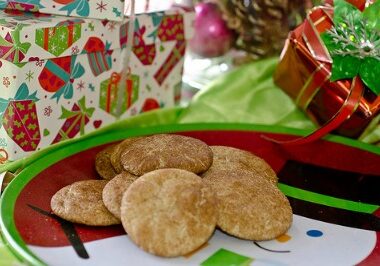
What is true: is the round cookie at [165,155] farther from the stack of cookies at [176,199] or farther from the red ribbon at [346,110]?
the red ribbon at [346,110]

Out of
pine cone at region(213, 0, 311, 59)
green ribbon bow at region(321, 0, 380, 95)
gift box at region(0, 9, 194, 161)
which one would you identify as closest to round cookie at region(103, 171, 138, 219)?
gift box at region(0, 9, 194, 161)

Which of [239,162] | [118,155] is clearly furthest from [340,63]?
[118,155]

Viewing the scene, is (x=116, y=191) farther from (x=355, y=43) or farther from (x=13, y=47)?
(x=355, y=43)

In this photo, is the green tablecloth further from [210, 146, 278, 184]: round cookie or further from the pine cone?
[210, 146, 278, 184]: round cookie

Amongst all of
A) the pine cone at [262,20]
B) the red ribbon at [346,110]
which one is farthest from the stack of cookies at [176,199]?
the pine cone at [262,20]

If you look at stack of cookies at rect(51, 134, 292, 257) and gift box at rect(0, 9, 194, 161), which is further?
gift box at rect(0, 9, 194, 161)
